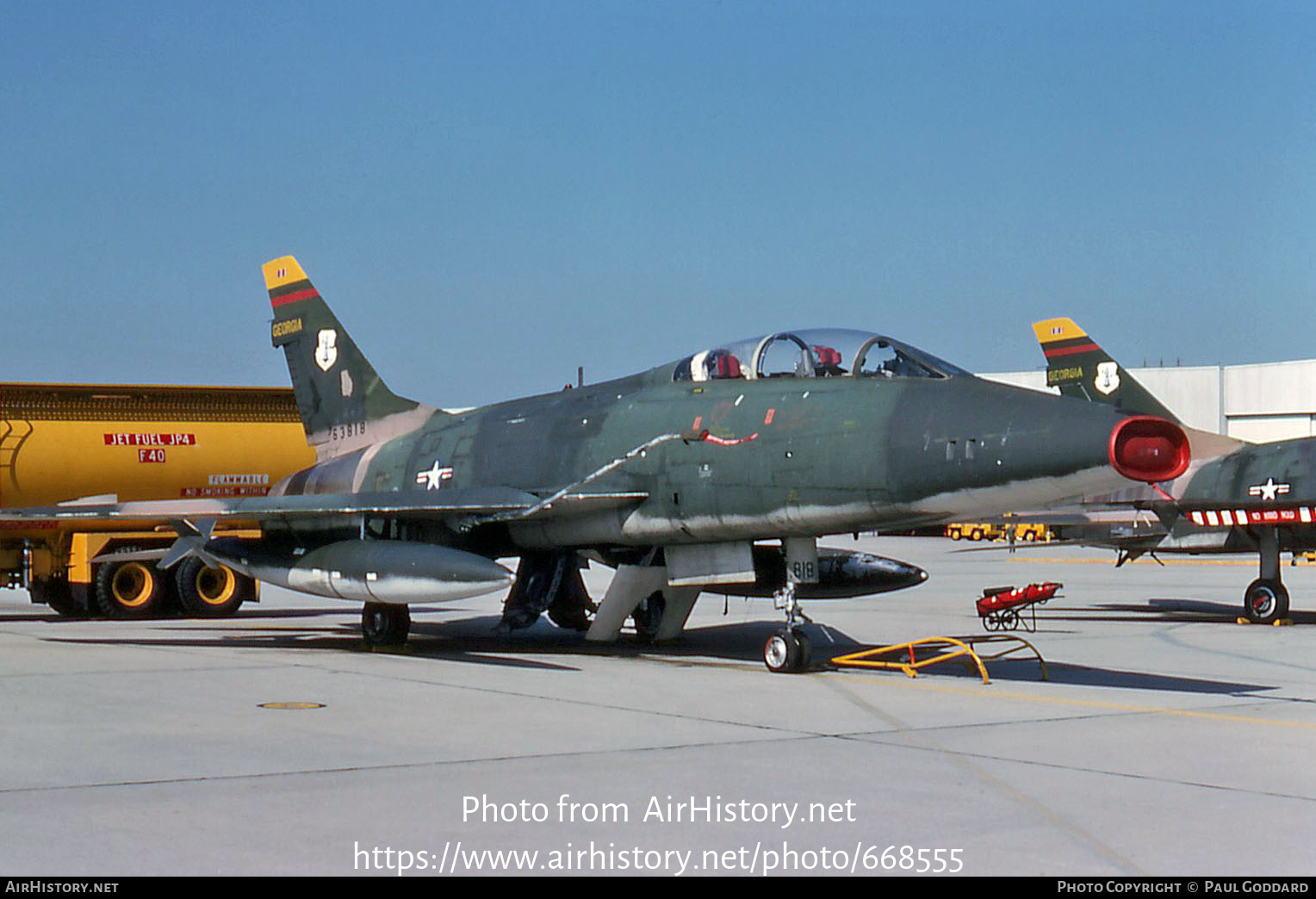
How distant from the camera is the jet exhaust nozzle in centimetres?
922

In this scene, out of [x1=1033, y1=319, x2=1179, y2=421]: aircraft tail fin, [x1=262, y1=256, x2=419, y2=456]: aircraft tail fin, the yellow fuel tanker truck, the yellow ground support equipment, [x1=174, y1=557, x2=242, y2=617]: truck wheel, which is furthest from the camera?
[x1=1033, y1=319, x2=1179, y2=421]: aircraft tail fin

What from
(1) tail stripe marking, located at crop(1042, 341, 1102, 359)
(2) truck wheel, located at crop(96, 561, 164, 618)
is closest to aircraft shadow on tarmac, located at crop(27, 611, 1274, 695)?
(2) truck wheel, located at crop(96, 561, 164, 618)

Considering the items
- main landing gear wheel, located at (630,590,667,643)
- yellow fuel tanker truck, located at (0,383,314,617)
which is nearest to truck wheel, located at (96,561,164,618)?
yellow fuel tanker truck, located at (0,383,314,617)

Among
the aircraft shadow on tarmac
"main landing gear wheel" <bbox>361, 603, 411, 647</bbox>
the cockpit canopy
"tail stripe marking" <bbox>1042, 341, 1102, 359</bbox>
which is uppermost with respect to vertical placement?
"tail stripe marking" <bbox>1042, 341, 1102, 359</bbox>

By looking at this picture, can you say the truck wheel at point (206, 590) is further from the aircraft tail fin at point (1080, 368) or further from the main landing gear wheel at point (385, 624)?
the aircraft tail fin at point (1080, 368)

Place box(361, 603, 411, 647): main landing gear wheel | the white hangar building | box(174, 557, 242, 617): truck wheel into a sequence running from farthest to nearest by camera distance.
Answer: the white hangar building → box(174, 557, 242, 617): truck wheel → box(361, 603, 411, 647): main landing gear wheel

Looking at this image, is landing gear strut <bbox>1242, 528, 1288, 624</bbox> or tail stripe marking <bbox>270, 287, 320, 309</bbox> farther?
landing gear strut <bbox>1242, 528, 1288, 624</bbox>

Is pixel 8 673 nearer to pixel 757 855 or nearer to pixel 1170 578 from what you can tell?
pixel 757 855

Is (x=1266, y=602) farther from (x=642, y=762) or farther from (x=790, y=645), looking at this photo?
(x=642, y=762)

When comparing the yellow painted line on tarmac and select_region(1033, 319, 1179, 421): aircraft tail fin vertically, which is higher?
select_region(1033, 319, 1179, 421): aircraft tail fin

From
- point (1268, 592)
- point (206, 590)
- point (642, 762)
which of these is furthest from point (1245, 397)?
point (642, 762)

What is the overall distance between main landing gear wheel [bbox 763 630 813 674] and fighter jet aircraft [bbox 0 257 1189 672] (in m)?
0.02

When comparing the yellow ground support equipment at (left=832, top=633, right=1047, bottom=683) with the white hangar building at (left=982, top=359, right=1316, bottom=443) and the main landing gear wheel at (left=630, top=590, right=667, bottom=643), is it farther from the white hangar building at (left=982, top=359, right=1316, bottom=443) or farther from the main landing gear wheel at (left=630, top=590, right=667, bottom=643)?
the white hangar building at (left=982, top=359, right=1316, bottom=443)

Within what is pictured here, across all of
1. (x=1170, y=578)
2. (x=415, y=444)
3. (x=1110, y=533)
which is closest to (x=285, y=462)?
(x=415, y=444)
